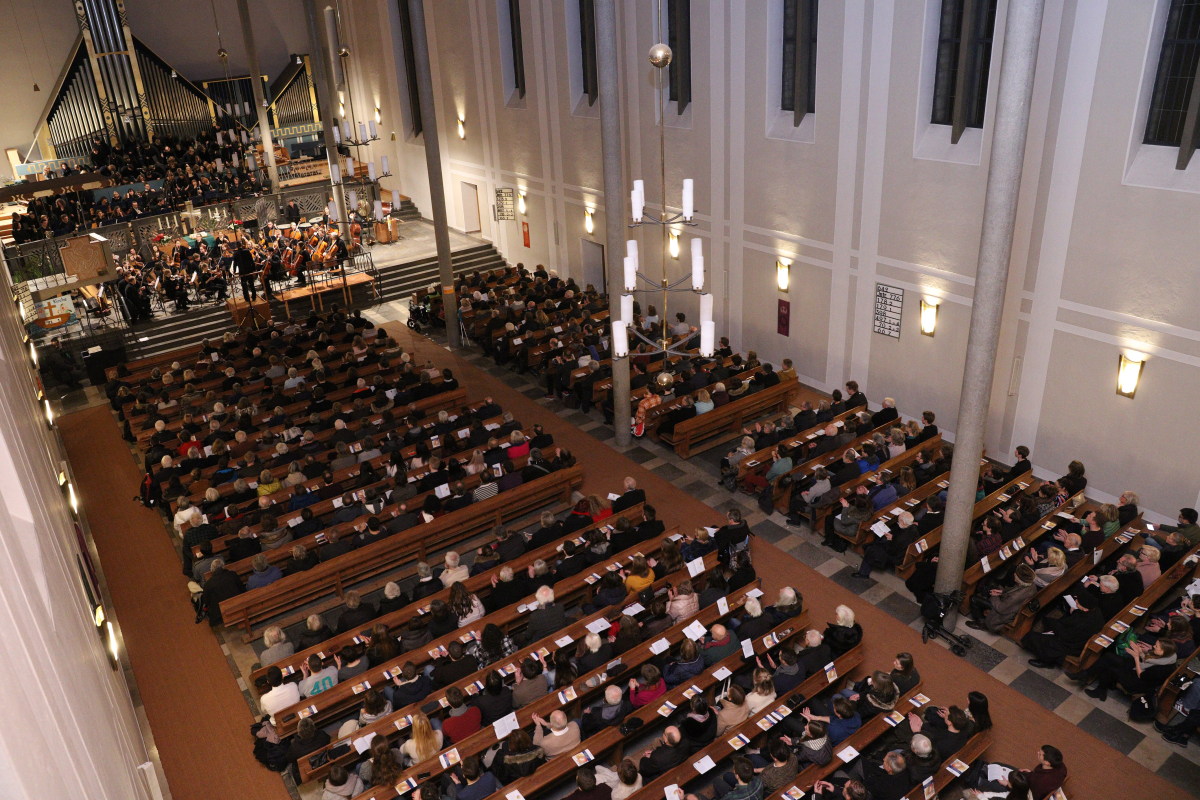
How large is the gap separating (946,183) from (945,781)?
26.5 feet

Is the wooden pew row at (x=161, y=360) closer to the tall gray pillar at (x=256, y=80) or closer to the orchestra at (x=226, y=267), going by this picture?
the orchestra at (x=226, y=267)

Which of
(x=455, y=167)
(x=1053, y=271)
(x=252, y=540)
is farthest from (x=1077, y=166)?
(x=455, y=167)

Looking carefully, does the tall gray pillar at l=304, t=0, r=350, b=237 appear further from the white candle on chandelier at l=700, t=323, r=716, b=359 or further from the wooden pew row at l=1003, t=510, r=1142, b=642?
the wooden pew row at l=1003, t=510, r=1142, b=642

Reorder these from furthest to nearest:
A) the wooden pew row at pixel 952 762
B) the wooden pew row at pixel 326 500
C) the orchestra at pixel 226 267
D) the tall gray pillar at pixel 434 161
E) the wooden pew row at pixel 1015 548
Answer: the orchestra at pixel 226 267, the tall gray pillar at pixel 434 161, the wooden pew row at pixel 326 500, the wooden pew row at pixel 1015 548, the wooden pew row at pixel 952 762

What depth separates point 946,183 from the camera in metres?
11.7

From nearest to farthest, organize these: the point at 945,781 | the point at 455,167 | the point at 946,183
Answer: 1. the point at 945,781
2. the point at 946,183
3. the point at 455,167

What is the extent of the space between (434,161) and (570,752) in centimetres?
1205

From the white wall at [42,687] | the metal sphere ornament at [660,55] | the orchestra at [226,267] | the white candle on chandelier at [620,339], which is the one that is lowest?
the orchestra at [226,267]

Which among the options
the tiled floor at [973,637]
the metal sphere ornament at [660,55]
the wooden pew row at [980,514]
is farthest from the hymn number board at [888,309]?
the metal sphere ornament at [660,55]

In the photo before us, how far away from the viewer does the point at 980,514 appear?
10055 mm

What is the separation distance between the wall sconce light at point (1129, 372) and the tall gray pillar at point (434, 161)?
11574 mm

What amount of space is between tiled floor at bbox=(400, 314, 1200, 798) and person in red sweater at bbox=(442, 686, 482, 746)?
15.3ft

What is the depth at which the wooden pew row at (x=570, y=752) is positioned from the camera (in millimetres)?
6883

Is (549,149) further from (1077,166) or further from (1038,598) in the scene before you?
(1038,598)
